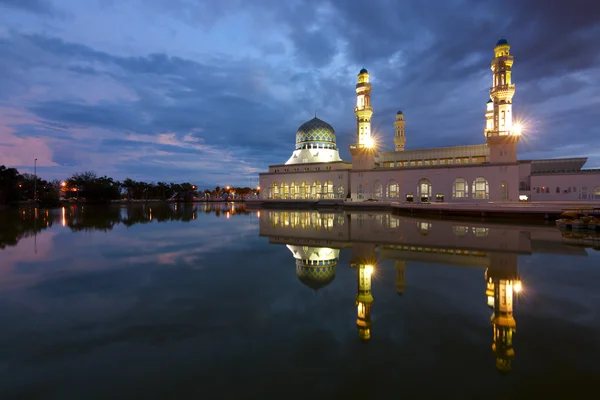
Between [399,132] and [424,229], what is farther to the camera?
[399,132]

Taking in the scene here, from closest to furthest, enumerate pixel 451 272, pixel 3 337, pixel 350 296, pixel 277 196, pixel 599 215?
pixel 3 337 → pixel 350 296 → pixel 451 272 → pixel 599 215 → pixel 277 196

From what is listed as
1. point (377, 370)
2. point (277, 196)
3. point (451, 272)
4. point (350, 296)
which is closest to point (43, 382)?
point (377, 370)

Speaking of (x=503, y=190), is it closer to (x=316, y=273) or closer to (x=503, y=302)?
(x=316, y=273)

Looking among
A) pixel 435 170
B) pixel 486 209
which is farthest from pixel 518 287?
pixel 435 170

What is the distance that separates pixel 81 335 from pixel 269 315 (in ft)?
9.36

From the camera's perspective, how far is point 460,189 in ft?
137

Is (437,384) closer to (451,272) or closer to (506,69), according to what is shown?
(451,272)

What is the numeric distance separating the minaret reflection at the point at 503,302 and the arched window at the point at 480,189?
1313 inches

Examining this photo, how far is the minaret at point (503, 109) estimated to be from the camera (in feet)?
119

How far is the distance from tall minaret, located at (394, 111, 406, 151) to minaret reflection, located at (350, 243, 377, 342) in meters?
46.3

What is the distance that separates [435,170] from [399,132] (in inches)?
613

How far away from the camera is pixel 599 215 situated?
825 inches

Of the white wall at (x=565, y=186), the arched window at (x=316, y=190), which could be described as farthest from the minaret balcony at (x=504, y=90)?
the arched window at (x=316, y=190)

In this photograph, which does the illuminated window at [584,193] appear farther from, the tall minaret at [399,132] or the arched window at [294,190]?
the arched window at [294,190]
